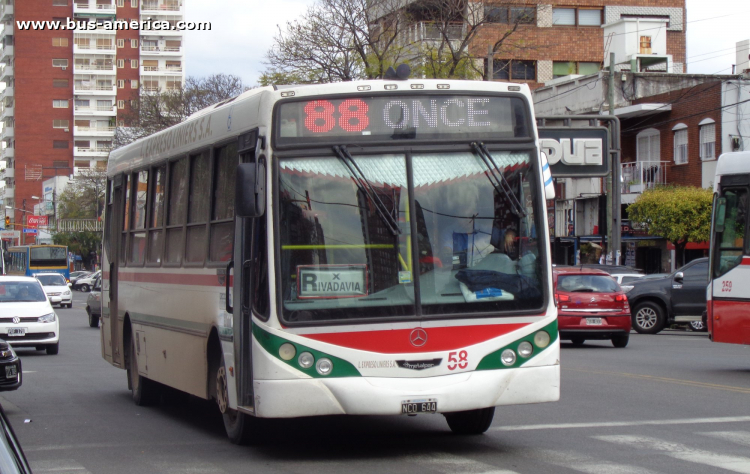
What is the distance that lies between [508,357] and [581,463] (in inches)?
37.5

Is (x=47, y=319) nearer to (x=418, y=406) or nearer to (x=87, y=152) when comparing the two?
(x=418, y=406)

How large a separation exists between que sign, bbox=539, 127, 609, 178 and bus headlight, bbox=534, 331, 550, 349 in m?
5.39

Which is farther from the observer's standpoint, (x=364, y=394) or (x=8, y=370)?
(x=8, y=370)

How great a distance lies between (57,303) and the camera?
162 ft

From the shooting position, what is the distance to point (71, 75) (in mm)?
123875

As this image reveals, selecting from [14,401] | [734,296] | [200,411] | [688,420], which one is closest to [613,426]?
[688,420]

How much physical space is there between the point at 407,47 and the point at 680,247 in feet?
46.0

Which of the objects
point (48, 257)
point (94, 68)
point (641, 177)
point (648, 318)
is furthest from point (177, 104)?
point (94, 68)

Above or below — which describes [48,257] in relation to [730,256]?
below

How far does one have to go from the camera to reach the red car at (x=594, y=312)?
71.3ft

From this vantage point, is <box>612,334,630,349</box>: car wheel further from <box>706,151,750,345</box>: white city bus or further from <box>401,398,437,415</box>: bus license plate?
<box>401,398,437,415</box>: bus license plate

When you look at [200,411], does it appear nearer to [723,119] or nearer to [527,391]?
[527,391]

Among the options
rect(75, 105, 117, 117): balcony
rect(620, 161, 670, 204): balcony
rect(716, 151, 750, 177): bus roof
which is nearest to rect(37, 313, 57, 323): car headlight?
rect(716, 151, 750, 177): bus roof

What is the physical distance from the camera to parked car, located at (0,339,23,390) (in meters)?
12.0
